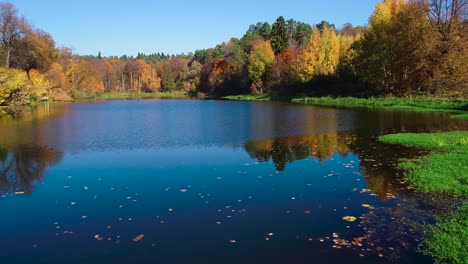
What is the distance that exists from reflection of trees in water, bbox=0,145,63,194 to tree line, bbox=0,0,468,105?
109 ft

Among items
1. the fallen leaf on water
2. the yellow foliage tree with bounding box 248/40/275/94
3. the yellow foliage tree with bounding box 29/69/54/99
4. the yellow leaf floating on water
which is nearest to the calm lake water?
the fallen leaf on water

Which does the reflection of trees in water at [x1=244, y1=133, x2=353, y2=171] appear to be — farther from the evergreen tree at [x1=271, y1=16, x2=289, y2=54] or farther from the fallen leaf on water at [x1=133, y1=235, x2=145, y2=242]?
the evergreen tree at [x1=271, y1=16, x2=289, y2=54]

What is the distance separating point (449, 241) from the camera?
26.6 feet

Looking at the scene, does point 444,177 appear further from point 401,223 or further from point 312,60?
point 312,60

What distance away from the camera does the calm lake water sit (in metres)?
8.32

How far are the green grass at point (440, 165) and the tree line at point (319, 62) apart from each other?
26886 mm

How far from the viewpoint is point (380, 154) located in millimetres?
17656

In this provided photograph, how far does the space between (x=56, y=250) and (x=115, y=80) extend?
445 feet

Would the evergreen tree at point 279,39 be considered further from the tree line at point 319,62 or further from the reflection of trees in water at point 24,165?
the reflection of trees in water at point 24,165

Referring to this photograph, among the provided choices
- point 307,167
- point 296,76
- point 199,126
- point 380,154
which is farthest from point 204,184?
point 296,76

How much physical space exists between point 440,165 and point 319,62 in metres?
55.9

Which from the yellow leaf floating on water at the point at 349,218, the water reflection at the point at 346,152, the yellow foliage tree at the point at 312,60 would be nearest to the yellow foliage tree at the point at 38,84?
the yellow foliage tree at the point at 312,60

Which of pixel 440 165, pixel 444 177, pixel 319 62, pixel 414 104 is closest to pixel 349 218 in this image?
Answer: pixel 444 177

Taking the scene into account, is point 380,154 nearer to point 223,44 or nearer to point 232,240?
point 232,240
